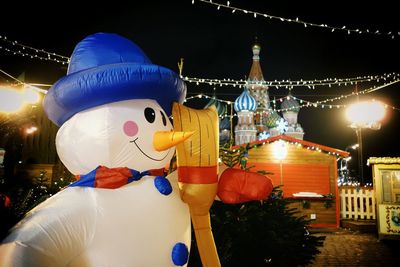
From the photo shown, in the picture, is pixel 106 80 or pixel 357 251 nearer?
pixel 106 80

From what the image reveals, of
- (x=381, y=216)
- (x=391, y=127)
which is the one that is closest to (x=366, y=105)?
(x=381, y=216)

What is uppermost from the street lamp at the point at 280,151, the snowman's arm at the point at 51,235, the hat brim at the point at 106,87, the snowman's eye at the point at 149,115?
the hat brim at the point at 106,87

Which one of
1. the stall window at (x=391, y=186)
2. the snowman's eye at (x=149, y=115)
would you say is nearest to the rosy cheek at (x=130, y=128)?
the snowman's eye at (x=149, y=115)

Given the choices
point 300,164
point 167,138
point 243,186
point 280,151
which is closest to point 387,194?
point 300,164

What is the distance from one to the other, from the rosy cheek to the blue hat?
22 centimetres

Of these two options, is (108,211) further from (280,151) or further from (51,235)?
(280,151)

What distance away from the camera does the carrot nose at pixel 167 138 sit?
2488 millimetres

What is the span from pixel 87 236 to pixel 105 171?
49 centimetres

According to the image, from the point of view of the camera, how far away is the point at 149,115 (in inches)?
108

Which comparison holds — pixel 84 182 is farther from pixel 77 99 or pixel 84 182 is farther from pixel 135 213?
pixel 77 99

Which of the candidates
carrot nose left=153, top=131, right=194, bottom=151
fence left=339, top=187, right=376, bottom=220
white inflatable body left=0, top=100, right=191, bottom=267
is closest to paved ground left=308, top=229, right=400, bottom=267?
fence left=339, top=187, right=376, bottom=220

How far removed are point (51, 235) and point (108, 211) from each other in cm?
42

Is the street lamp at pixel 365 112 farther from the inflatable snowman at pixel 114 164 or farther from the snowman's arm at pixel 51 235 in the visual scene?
the snowman's arm at pixel 51 235

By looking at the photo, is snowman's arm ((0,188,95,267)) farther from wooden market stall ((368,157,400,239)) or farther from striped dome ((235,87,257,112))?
striped dome ((235,87,257,112))
